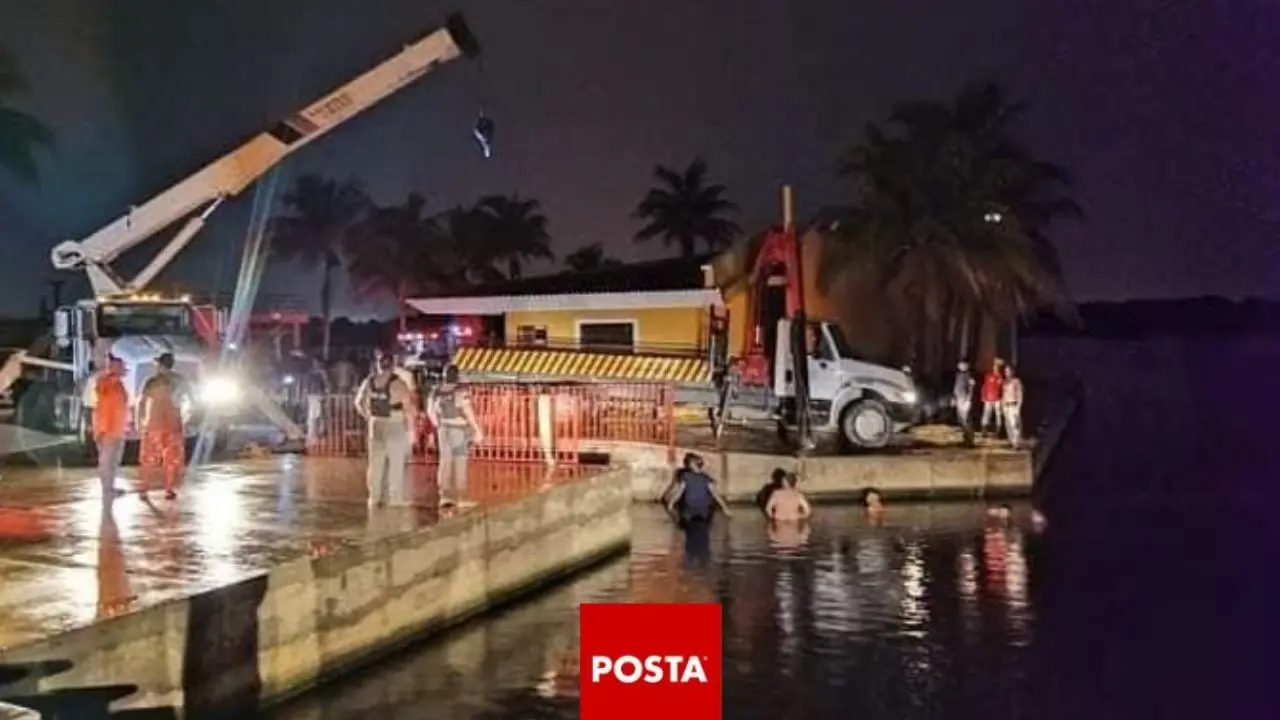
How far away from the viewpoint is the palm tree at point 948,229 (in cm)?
4422

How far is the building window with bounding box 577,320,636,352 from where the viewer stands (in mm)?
39281

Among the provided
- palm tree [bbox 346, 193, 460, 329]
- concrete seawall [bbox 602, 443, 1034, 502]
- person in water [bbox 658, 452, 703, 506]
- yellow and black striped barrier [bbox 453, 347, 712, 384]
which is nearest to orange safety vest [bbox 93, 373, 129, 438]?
person in water [bbox 658, 452, 703, 506]

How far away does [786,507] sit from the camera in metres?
25.4

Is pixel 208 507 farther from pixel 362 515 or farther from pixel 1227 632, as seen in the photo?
pixel 1227 632

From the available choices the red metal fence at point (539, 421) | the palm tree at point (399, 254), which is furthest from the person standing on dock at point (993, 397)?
the palm tree at point (399, 254)

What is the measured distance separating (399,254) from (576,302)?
45445 millimetres

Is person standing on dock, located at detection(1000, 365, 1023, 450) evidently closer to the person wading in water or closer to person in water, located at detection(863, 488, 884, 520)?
person in water, located at detection(863, 488, 884, 520)

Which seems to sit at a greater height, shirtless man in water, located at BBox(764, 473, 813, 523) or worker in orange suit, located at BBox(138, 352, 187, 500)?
worker in orange suit, located at BBox(138, 352, 187, 500)

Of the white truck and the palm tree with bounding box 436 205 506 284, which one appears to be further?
the palm tree with bounding box 436 205 506 284

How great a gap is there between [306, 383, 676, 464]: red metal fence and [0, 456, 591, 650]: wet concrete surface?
1361 mm

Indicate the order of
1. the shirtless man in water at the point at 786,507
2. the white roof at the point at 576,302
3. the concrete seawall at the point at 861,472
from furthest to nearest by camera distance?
the white roof at the point at 576,302
the concrete seawall at the point at 861,472
the shirtless man in water at the point at 786,507

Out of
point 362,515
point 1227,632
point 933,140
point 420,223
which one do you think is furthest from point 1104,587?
point 420,223

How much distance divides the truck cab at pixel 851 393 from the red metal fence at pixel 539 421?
11.0ft

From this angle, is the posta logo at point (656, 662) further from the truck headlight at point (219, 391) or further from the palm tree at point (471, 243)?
the palm tree at point (471, 243)
